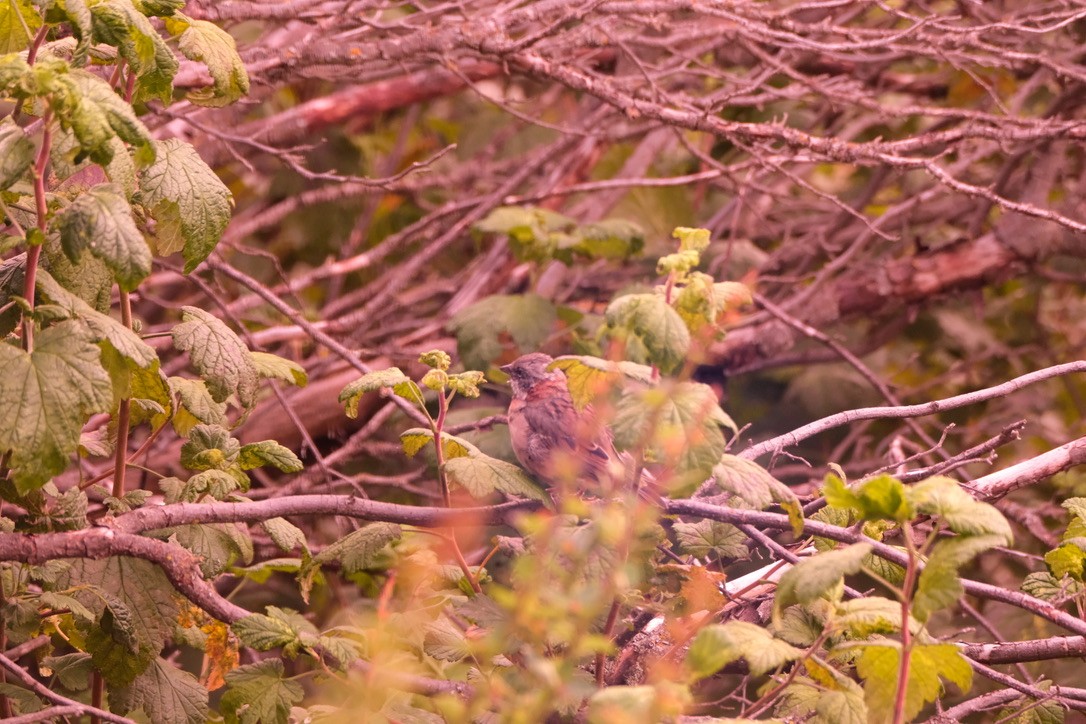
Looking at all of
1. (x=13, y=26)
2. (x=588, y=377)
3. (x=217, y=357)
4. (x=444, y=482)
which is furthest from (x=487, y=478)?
(x=13, y=26)

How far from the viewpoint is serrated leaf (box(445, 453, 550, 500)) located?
2445 mm

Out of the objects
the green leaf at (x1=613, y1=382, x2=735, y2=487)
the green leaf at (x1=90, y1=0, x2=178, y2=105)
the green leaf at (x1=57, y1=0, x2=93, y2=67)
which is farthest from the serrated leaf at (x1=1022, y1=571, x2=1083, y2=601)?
the green leaf at (x1=57, y1=0, x2=93, y2=67)

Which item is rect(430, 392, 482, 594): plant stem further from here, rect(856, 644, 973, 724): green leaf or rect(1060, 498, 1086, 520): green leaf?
rect(1060, 498, 1086, 520): green leaf

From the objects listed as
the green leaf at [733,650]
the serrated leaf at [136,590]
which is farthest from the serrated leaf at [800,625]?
the serrated leaf at [136,590]

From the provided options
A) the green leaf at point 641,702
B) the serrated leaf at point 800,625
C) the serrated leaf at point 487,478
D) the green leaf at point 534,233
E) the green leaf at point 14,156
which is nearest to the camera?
the green leaf at point 641,702

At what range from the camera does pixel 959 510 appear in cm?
192

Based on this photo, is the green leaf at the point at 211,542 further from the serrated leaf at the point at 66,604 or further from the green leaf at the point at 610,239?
the green leaf at the point at 610,239

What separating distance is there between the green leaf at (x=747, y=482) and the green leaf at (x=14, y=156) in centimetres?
144

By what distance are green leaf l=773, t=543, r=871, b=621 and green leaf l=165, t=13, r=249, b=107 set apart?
1.74 m

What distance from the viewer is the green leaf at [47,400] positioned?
79.7 inches

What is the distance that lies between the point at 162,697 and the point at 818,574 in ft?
5.47

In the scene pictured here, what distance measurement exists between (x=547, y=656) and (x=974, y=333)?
4.49 meters

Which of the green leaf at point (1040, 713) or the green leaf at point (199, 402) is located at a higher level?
the green leaf at point (199, 402)

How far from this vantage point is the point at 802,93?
463 cm
